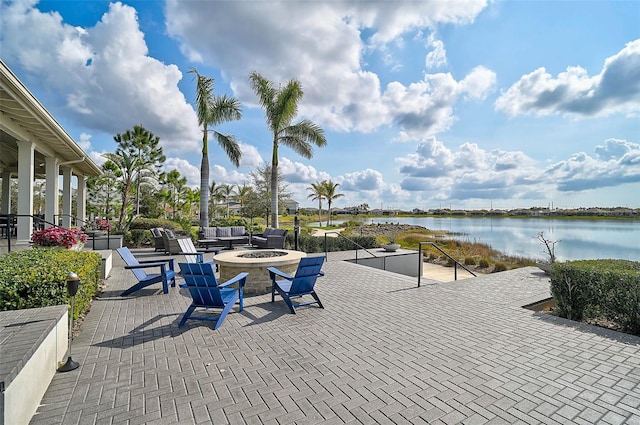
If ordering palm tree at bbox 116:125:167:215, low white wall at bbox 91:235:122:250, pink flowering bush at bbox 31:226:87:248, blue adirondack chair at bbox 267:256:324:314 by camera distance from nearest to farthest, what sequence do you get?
blue adirondack chair at bbox 267:256:324:314 → pink flowering bush at bbox 31:226:87:248 → low white wall at bbox 91:235:122:250 → palm tree at bbox 116:125:167:215

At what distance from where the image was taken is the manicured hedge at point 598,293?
14.4ft

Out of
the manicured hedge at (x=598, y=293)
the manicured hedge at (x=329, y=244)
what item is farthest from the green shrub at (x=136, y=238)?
the manicured hedge at (x=598, y=293)

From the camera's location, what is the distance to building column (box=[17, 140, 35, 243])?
8703mm

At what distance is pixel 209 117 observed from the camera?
1504cm

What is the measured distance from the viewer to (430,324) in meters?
4.61

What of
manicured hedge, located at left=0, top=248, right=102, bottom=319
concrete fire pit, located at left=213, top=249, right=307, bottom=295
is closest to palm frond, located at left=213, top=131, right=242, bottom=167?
concrete fire pit, located at left=213, top=249, right=307, bottom=295

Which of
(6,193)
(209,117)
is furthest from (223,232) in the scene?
(6,193)

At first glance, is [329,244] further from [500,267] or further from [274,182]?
[500,267]

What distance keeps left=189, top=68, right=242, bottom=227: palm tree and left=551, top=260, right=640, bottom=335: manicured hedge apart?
13.9 meters

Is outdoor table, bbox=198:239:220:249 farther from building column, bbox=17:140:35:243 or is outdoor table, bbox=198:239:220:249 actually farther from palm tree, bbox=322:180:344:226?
palm tree, bbox=322:180:344:226

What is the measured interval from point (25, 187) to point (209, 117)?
8.02 meters

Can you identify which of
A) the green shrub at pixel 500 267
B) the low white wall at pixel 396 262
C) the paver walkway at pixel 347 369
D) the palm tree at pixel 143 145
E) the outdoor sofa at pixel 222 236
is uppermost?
the palm tree at pixel 143 145

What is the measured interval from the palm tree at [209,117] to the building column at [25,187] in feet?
21.7

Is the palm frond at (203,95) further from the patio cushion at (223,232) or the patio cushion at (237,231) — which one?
the patio cushion at (237,231)
